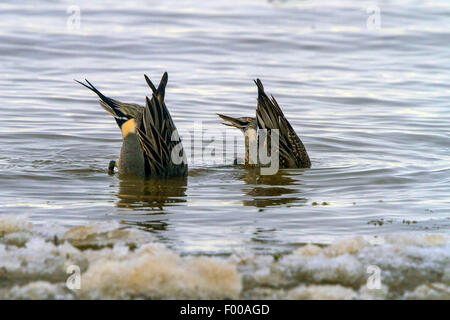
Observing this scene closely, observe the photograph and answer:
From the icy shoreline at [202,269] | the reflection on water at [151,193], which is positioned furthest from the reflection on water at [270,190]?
the icy shoreline at [202,269]

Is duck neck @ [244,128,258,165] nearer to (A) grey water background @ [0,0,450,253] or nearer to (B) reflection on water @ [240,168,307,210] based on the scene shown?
(B) reflection on water @ [240,168,307,210]

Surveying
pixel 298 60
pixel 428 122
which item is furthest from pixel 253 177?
pixel 298 60

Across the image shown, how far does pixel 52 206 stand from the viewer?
6520mm

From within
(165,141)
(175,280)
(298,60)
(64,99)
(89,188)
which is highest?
(298,60)

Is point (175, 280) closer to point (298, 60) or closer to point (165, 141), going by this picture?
point (165, 141)

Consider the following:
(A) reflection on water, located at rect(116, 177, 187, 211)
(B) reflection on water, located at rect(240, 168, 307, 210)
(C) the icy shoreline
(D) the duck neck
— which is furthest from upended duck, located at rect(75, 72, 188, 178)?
(C) the icy shoreline

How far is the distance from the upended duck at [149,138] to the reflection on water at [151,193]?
5.3 inches

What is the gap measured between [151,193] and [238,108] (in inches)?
196

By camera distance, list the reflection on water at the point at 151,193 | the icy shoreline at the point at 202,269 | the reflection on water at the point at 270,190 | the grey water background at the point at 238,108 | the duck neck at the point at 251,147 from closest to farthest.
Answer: the icy shoreline at the point at 202,269
the grey water background at the point at 238,108
the reflection on water at the point at 151,193
the reflection on water at the point at 270,190
the duck neck at the point at 251,147

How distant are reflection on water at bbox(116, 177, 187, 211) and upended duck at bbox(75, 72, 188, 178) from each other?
13 cm

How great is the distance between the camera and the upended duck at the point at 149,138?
7.54 metres

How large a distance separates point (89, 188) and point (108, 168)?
0.89 metres

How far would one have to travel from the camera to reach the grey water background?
6.45 meters

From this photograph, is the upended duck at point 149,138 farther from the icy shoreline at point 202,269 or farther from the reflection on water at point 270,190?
the icy shoreline at point 202,269
